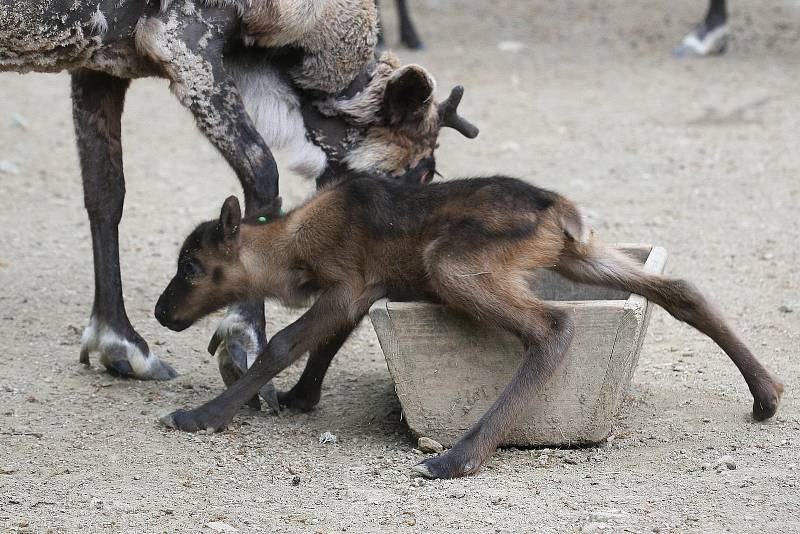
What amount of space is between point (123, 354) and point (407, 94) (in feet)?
5.39

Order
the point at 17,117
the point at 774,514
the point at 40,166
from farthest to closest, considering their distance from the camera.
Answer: the point at 17,117 → the point at 40,166 → the point at 774,514

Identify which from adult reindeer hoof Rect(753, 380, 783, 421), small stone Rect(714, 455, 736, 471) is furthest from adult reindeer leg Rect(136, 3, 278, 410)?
adult reindeer hoof Rect(753, 380, 783, 421)

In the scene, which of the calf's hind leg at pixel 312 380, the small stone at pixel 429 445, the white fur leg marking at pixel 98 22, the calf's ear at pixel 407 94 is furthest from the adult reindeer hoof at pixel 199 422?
the calf's ear at pixel 407 94

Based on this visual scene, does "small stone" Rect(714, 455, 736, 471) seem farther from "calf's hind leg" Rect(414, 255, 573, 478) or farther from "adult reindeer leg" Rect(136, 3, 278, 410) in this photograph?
"adult reindeer leg" Rect(136, 3, 278, 410)

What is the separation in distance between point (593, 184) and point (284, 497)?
476 centimetres

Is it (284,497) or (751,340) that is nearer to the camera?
(284,497)

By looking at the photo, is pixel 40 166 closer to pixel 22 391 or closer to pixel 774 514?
pixel 22 391

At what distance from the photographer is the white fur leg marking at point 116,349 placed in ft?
16.4

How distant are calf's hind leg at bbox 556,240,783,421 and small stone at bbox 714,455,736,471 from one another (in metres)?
0.43

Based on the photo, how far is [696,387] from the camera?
4793mm

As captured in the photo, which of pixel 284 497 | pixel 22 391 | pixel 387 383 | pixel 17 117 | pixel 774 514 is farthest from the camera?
pixel 17 117

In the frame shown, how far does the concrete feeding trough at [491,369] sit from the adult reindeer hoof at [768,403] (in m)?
0.50

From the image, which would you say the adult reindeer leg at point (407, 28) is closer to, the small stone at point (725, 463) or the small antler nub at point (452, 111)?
the small antler nub at point (452, 111)

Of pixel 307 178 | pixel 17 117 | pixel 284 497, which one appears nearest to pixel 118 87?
pixel 307 178
